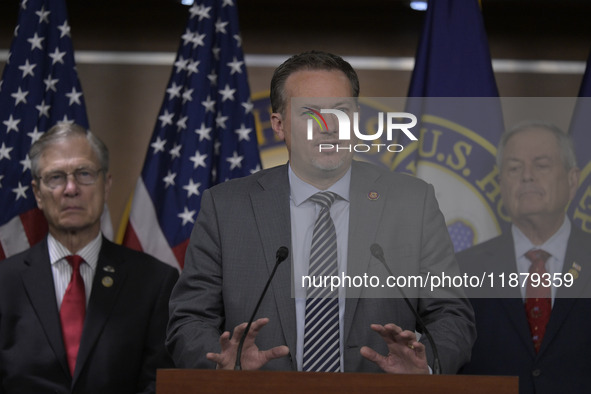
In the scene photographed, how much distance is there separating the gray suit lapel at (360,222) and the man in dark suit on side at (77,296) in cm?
130

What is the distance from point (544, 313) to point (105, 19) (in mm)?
2918

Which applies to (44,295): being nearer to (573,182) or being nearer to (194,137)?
(194,137)

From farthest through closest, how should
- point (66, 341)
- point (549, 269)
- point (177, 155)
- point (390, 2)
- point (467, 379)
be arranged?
point (390, 2) → point (177, 155) → point (66, 341) → point (549, 269) → point (467, 379)

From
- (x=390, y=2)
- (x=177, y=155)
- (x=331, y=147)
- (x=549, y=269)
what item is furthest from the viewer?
(x=390, y=2)

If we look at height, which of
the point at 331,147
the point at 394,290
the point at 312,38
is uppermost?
the point at 312,38

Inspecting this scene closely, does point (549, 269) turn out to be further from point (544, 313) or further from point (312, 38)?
point (312, 38)

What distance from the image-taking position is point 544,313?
298cm

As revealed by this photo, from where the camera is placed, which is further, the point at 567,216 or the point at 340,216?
the point at 567,216

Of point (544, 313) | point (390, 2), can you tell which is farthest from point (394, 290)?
point (390, 2)

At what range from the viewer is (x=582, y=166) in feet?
9.36

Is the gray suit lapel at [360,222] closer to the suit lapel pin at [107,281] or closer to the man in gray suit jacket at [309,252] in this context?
the man in gray suit jacket at [309,252]

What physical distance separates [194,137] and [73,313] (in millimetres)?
1084

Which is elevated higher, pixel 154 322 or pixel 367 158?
pixel 367 158

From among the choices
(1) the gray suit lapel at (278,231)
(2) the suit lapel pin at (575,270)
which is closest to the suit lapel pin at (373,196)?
(1) the gray suit lapel at (278,231)
